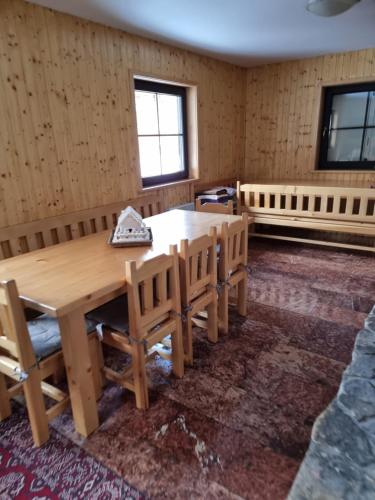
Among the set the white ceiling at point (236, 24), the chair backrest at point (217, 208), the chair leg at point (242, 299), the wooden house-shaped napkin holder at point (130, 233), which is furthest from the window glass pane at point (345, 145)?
the wooden house-shaped napkin holder at point (130, 233)

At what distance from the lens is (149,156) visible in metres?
3.44

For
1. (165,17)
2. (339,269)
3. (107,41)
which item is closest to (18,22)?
(107,41)

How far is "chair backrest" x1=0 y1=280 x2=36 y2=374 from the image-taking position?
125 cm

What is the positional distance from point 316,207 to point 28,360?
145 inches

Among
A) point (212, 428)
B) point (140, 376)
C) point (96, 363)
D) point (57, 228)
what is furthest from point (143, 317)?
point (57, 228)

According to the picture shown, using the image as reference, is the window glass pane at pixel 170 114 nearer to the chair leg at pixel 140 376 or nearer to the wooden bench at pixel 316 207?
the wooden bench at pixel 316 207

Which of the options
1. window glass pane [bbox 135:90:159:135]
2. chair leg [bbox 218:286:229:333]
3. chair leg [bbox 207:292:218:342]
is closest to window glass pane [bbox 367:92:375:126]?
window glass pane [bbox 135:90:159:135]

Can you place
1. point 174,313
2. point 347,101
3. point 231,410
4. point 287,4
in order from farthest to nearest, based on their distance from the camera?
point 347,101
point 287,4
point 174,313
point 231,410

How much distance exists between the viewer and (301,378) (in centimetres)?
187

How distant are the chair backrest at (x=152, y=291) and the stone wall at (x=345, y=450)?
2.75 ft

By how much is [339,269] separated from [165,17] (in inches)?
108

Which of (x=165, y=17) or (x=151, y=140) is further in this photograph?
(x=151, y=140)

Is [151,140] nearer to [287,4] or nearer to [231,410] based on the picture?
[287,4]

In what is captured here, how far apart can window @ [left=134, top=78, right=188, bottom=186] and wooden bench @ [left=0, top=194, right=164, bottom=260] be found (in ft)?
1.66
